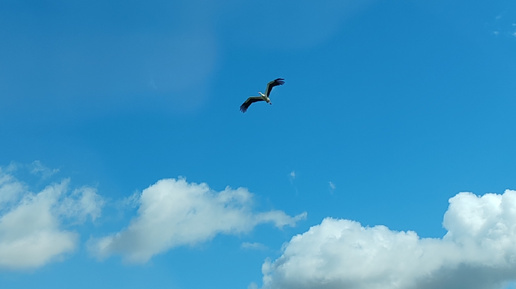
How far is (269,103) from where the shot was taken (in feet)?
577

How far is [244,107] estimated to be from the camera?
177125 millimetres

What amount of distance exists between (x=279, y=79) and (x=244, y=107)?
1023cm

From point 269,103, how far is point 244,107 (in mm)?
5718

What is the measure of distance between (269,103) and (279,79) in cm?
592

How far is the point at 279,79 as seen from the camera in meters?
174
